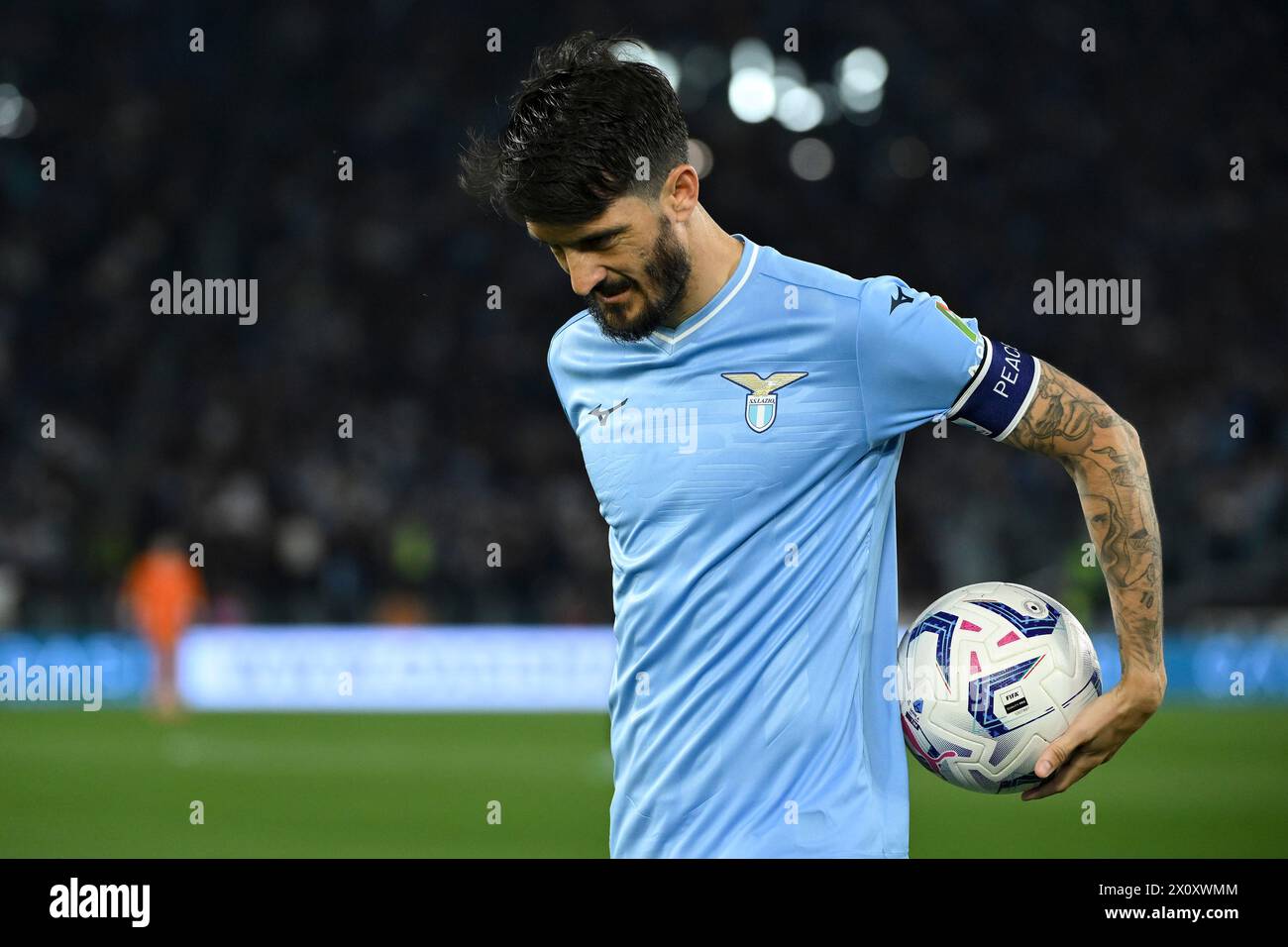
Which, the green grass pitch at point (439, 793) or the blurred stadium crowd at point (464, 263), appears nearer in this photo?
the green grass pitch at point (439, 793)

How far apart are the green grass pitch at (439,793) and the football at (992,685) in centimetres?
458

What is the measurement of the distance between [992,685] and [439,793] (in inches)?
262

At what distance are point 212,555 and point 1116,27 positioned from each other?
45.2ft

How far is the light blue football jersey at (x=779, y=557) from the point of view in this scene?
2.59 metres

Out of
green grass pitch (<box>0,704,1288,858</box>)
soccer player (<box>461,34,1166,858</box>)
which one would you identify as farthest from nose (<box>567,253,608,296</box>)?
green grass pitch (<box>0,704,1288,858</box>)

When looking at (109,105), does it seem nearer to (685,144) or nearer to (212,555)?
(212,555)

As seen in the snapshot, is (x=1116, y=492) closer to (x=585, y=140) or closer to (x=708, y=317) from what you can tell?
(x=708, y=317)

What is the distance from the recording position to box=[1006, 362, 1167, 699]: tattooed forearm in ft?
8.71

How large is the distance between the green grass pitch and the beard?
491 centimetres

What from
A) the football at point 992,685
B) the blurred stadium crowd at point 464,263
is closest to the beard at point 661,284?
the football at point 992,685

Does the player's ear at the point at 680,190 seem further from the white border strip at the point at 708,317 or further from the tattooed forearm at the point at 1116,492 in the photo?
the tattooed forearm at the point at 1116,492

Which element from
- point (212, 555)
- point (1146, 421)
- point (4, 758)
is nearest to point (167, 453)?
point (212, 555)
